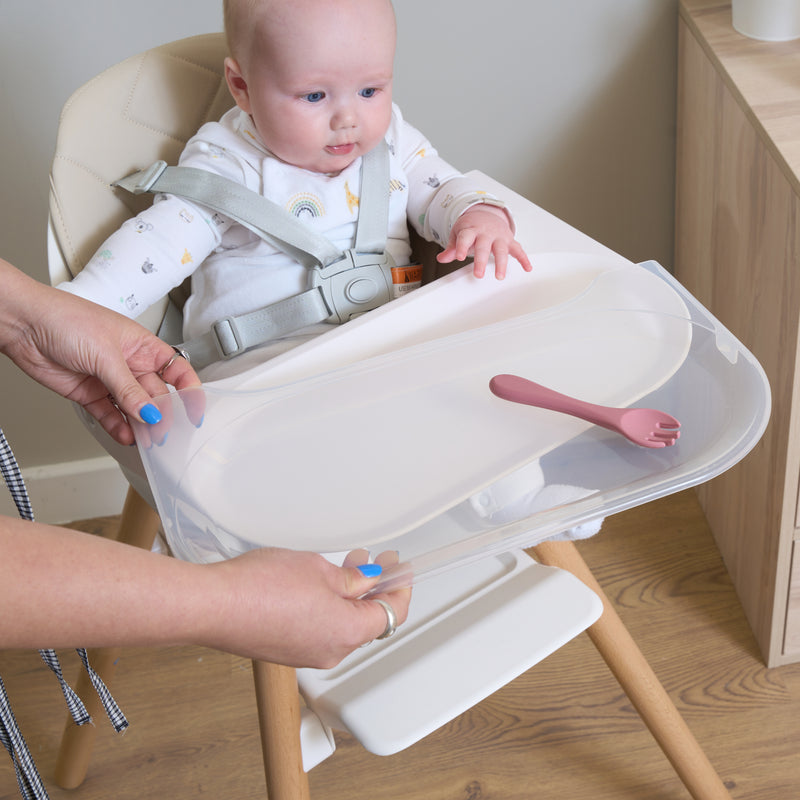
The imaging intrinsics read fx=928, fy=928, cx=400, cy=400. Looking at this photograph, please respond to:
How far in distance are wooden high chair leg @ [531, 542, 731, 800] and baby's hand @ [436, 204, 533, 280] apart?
24 centimetres

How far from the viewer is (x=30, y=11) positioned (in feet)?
3.52

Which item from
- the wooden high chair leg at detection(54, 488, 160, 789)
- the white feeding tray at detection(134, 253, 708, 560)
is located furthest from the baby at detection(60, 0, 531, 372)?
the wooden high chair leg at detection(54, 488, 160, 789)

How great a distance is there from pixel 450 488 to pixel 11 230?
35.6 inches

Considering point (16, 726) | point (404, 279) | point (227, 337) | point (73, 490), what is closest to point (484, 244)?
point (404, 279)

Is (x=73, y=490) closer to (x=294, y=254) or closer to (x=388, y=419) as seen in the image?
(x=294, y=254)

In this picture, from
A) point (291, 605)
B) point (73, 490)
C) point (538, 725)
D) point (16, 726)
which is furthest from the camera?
point (73, 490)

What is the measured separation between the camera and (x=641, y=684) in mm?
873

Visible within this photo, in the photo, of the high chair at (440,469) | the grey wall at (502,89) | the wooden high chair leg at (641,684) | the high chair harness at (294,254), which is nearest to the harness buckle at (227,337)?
the high chair harness at (294,254)

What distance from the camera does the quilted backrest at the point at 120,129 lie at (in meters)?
0.80

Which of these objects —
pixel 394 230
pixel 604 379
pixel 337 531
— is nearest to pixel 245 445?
pixel 337 531

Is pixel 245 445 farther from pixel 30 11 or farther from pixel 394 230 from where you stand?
pixel 30 11

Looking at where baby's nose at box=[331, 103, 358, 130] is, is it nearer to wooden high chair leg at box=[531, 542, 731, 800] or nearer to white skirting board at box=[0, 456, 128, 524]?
wooden high chair leg at box=[531, 542, 731, 800]

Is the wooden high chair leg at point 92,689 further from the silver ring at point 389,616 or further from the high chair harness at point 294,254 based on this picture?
the silver ring at point 389,616

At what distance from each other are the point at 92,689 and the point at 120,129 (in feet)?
2.06
